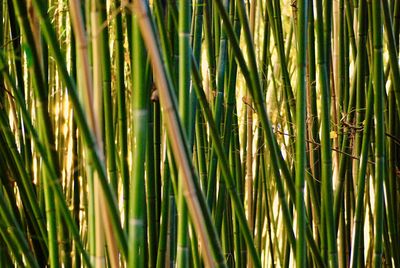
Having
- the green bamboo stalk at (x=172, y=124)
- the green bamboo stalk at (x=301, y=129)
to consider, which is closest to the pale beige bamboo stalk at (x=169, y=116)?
the green bamboo stalk at (x=172, y=124)

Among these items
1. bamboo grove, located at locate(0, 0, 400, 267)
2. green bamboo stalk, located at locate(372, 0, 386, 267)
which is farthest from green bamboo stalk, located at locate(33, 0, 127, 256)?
green bamboo stalk, located at locate(372, 0, 386, 267)

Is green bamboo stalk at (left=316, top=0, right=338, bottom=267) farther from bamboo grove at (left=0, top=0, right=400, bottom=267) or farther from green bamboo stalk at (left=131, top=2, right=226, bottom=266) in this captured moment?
green bamboo stalk at (left=131, top=2, right=226, bottom=266)

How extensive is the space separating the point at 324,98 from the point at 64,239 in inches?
14.6

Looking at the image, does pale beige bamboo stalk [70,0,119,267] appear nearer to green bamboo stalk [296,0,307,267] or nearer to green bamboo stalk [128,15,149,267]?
green bamboo stalk [128,15,149,267]

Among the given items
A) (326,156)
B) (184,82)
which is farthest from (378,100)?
(184,82)

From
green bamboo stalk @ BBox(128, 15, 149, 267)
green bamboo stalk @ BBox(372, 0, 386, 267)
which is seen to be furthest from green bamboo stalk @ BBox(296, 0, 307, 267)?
green bamboo stalk @ BBox(128, 15, 149, 267)

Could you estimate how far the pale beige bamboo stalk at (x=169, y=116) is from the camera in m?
0.48

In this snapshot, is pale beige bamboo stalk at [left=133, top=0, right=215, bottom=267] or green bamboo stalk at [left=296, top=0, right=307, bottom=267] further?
green bamboo stalk at [left=296, top=0, right=307, bottom=267]

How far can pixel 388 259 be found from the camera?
134 centimetres

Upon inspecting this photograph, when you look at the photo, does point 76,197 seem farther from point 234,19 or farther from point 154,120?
point 234,19

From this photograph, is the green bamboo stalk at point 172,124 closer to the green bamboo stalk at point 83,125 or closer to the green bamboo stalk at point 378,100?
the green bamboo stalk at point 83,125

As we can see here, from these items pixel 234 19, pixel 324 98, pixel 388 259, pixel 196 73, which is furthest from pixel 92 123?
pixel 388 259

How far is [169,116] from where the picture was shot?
0.50 meters

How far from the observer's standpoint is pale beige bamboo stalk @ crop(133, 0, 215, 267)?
0.48 metres
